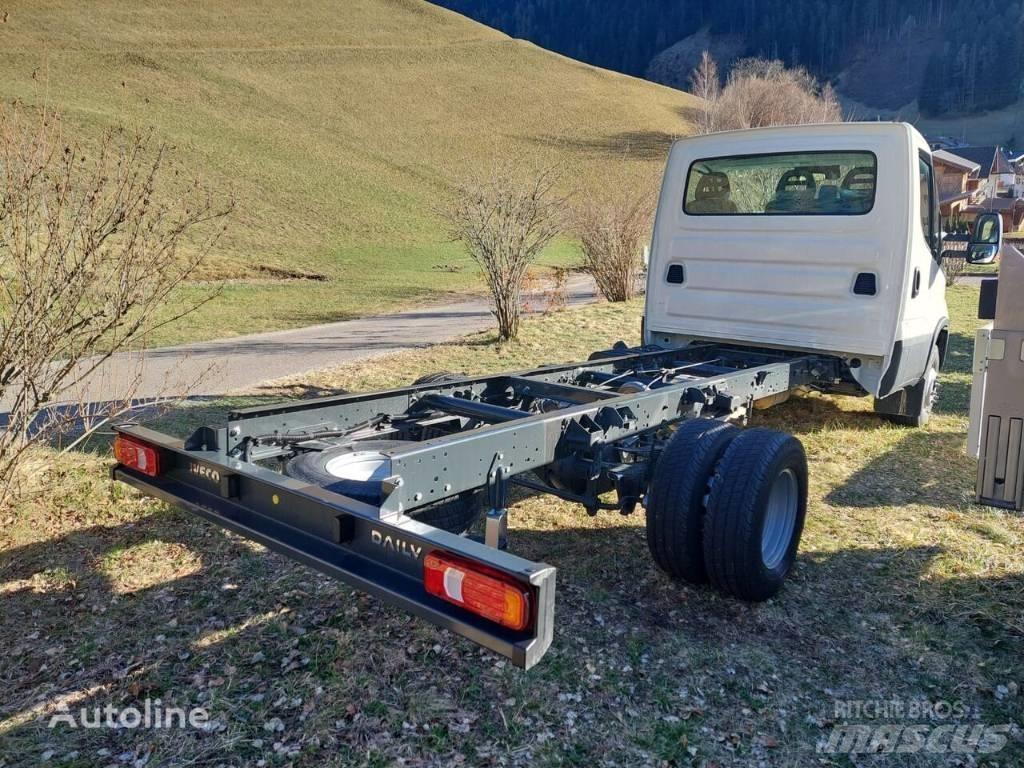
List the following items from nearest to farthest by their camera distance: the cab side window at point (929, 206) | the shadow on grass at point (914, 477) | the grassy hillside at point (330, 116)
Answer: the shadow on grass at point (914, 477) < the cab side window at point (929, 206) < the grassy hillside at point (330, 116)

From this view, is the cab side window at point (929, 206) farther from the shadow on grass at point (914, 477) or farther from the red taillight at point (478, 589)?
the red taillight at point (478, 589)

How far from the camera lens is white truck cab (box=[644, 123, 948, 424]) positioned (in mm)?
5441

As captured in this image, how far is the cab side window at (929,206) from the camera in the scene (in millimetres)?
5730

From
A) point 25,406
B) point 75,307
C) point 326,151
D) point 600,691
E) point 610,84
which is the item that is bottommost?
point 600,691

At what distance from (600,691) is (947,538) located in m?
2.57

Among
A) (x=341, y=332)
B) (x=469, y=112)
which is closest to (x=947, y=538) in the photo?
(x=341, y=332)

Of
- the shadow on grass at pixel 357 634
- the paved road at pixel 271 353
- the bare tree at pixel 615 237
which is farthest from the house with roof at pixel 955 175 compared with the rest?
the shadow on grass at pixel 357 634

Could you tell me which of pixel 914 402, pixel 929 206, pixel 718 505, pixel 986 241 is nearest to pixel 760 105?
pixel 914 402

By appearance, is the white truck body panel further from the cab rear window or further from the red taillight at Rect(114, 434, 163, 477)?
the red taillight at Rect(114, 434, 163, 477)

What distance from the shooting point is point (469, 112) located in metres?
55.9

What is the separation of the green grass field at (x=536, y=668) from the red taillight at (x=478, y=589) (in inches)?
35.7

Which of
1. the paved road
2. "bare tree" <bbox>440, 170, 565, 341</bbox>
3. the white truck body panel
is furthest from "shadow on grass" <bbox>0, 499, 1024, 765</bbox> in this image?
"bare tree" <bbox>440, 170, 565, 341</bbox>

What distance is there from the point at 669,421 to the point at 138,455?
2558 millimetres

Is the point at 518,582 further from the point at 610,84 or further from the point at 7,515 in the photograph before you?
the point at 610,84
